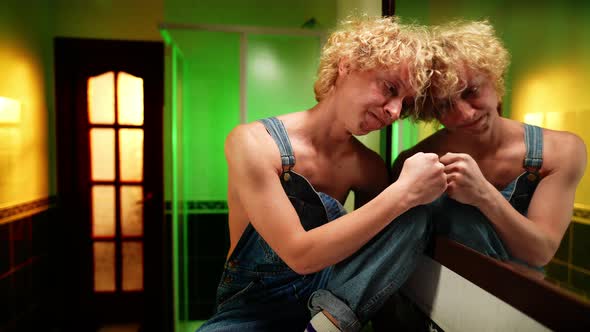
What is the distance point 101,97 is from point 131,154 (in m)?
0.42

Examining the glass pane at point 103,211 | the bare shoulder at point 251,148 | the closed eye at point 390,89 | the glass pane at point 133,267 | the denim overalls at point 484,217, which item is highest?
the closed eye at point 390,89

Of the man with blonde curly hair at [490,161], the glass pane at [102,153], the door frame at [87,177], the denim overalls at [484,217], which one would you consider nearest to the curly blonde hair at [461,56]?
the man with blonde curly hair at [490,161]

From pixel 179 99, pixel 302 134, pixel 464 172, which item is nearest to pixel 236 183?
pixel 302 134

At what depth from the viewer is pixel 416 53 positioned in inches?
30.7

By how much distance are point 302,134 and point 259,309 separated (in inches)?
18.2

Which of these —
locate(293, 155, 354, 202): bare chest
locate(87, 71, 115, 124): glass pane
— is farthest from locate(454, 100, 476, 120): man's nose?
locate(87, 71, 115, 124): glass pane

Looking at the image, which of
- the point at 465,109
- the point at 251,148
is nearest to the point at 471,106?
the point at 465,109

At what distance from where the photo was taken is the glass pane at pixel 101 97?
2332 mm

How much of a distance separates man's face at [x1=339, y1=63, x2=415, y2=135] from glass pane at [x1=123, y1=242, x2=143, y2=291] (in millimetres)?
2136

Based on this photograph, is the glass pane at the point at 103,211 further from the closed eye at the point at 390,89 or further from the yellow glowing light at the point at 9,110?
the closed eye at the point at 390,89

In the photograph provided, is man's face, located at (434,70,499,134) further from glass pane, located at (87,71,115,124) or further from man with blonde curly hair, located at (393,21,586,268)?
glass pane, located at (87,71,115,124)

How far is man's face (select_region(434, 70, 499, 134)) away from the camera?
0.70 m

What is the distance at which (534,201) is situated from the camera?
66 centimetres

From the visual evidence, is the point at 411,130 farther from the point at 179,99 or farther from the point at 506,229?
the point at 179,99
